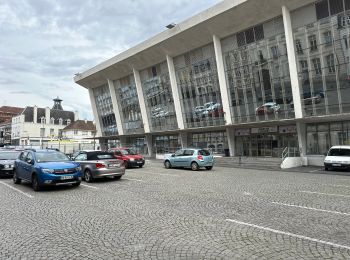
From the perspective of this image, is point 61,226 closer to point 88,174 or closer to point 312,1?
point 88,174

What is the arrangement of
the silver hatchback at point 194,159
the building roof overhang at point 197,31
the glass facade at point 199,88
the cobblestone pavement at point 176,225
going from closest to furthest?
the cobblestone pavement at point 176,225 < the silver hatchback at point 194,159 < the building roof overhang at point 197,31 < the glass facade at point 199,88

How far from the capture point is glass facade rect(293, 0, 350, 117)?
2473 cm

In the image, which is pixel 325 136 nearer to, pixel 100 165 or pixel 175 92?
pixel 175 92

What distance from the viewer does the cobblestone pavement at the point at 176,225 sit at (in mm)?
5297

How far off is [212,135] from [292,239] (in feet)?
103

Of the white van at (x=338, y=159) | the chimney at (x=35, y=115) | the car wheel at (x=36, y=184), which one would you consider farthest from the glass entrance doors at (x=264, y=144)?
the chimney at (x=35, y=115)

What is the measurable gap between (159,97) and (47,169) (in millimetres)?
30772

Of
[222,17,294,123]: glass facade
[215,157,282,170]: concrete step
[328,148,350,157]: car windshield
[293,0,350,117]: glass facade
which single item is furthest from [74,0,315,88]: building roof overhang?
[215,157,282,170]: concrete step

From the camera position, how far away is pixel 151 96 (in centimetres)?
4369

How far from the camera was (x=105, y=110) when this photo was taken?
180 feet

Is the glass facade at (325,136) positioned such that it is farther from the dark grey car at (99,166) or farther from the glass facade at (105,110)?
the glass facade at (105,110)

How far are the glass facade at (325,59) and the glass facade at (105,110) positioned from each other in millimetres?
33192

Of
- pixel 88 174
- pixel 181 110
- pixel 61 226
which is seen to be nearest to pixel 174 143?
pixel 181 110

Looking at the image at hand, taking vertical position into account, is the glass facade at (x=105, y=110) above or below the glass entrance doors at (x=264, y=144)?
above
